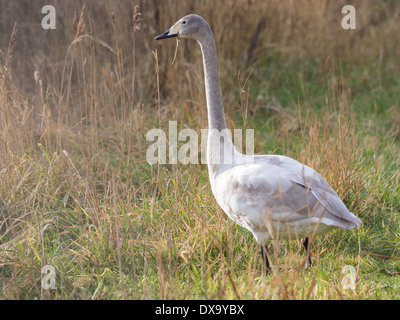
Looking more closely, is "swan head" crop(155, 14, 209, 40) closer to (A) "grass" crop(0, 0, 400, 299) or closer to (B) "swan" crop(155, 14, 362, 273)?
(A) "grass" crop(0, 0, 400, 299)

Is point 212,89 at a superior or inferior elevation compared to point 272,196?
superior

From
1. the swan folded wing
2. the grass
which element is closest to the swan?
the swan folded wing

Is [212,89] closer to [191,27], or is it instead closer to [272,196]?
[191,27]

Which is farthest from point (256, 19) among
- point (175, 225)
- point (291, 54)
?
point (175, 225)

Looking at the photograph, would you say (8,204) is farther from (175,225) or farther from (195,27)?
(195,27)

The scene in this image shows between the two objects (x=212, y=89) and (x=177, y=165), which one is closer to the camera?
(x=212, y=89)

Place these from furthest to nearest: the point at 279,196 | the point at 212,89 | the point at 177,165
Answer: the point at 177,165 < the point at 212,89 < the point at 279,196

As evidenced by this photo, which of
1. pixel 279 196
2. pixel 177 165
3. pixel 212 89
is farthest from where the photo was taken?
pixel 177 165

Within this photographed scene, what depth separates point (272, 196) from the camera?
3.14 metres

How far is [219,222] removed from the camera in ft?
11.7

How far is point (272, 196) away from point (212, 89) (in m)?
0.86

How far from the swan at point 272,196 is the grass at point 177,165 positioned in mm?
177

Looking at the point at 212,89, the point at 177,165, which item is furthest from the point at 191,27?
the point at 177,165

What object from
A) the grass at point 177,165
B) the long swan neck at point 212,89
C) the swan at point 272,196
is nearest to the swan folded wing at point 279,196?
the swan at point 272,196
